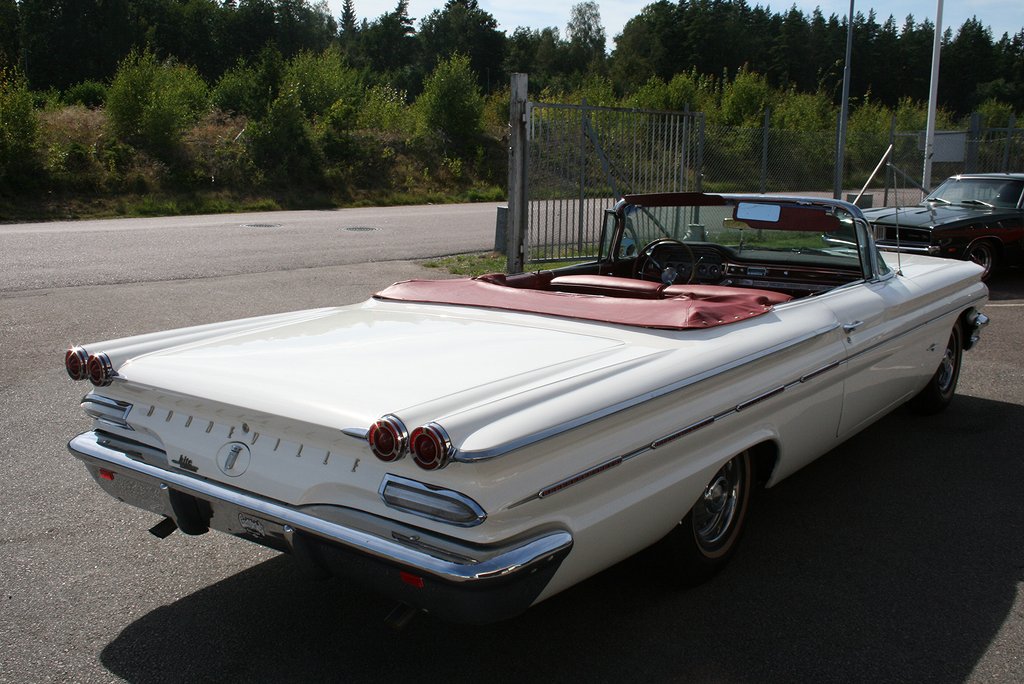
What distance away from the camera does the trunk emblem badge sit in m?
2.78

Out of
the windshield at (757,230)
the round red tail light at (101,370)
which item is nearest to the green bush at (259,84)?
the windshield at (757,230)

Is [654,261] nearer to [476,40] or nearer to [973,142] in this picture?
[973,142]

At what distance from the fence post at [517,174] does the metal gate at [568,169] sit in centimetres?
1

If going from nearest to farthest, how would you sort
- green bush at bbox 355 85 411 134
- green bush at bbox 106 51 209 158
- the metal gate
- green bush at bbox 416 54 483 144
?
1. the metal gate
2. green bush at bbox 106 51 209 158
3. green bush at bbox 416 54 483 144
4. green bush at bbox 355 85 411 134

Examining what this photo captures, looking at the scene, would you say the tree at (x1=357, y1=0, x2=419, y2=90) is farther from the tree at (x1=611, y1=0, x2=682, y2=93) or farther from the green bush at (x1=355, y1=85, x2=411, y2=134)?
the green bush at (x1=355, y1=85, x2=411, y2=134)

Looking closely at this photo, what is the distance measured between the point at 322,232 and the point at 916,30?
3474 inches

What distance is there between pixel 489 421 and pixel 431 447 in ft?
0.65

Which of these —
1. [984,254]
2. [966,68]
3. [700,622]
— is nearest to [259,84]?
[984,254]

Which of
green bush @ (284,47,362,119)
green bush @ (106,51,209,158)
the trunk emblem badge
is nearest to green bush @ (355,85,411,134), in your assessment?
green bush @ (284,47,362,119)

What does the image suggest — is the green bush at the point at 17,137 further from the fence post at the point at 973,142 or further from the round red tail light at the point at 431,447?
the round red tail light at the point at 431,447

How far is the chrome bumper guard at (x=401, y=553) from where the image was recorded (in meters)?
2.34

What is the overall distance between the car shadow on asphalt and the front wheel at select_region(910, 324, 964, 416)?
1413 mm

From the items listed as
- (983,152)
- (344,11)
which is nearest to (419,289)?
(983,152)

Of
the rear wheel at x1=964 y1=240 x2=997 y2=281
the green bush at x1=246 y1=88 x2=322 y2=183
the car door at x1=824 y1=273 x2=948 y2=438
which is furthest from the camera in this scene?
the green bush at x1=246 y1=88 x2=322 y2=183
